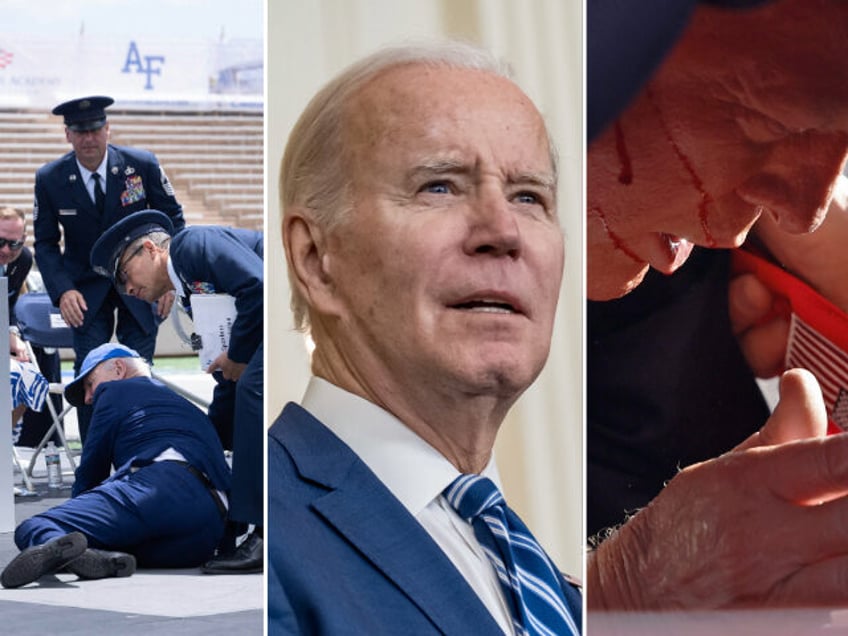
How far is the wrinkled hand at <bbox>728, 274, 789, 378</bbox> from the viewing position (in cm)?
476

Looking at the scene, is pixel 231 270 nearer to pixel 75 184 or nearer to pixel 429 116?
pixel 75 184

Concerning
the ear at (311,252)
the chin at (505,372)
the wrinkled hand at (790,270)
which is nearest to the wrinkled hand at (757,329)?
the wrinkled hand at (790,270)

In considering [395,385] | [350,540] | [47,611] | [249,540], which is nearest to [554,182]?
[395,385]

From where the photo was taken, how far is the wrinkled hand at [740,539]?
15.2 feet

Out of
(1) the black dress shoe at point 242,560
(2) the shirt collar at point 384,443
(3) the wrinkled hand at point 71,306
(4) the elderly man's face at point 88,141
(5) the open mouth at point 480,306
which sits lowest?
(1) the black dress shoe at point 242,560

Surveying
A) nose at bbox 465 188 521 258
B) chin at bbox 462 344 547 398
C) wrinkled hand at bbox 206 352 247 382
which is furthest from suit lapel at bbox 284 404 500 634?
wrinkled hand at bbox 206 352 247 382

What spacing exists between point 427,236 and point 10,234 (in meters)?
1.34

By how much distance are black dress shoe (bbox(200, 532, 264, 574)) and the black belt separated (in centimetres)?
12

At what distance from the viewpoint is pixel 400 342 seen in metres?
3.50

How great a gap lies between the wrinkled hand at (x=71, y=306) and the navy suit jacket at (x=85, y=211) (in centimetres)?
1

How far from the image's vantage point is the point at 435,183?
11.5 feet

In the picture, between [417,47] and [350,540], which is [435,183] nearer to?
[417,47]

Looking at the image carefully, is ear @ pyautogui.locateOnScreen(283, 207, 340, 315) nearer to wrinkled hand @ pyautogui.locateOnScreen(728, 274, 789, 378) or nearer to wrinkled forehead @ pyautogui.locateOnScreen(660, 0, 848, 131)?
wrinkled forehead @ pyautogui.locateOnScreen(660, 0, 848, 131)

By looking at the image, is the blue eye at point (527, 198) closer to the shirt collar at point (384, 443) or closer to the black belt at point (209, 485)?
the shirt collar at point (384, 443)
